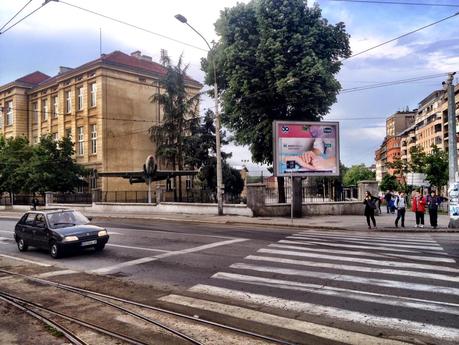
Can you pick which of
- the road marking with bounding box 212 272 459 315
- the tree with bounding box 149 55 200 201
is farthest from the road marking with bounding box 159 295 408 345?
the tree with bounding box 149 55 200 201

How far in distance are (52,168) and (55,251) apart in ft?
109

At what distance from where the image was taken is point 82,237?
1334 centimetres

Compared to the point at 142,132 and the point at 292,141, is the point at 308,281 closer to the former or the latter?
the point at 292,141

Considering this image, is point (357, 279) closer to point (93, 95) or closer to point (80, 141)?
point (93, 95)

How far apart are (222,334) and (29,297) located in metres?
4.68

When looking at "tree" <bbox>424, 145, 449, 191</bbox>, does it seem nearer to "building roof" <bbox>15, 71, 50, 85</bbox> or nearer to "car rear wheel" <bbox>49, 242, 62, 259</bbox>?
"car rear wheel" <bbox>49, 242, 62, 259</bbox>

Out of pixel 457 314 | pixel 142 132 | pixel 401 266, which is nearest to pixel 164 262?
pixel 401 266

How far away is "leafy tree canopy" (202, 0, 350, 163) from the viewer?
25844 millimetres

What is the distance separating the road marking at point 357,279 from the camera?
8164 mm

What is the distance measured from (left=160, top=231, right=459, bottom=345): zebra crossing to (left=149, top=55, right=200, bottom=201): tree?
3160cm

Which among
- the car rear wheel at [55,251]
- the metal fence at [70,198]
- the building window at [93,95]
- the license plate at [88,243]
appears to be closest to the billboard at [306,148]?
the license plate at [88,243]

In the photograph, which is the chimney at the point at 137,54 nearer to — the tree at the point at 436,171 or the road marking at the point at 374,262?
the tree at the point at 436,171

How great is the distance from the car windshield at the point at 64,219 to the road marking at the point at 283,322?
7328 mm

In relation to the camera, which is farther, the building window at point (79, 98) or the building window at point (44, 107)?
the building window at point (44, 107)
